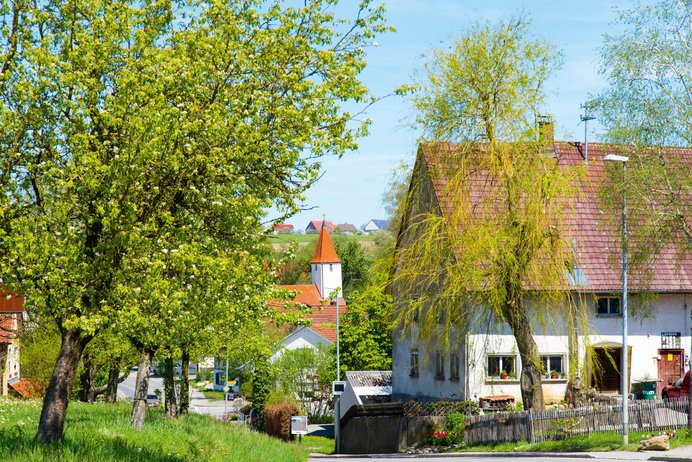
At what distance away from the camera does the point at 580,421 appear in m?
31.3

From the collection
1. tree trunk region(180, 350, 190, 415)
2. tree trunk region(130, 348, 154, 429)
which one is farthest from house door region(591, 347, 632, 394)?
tree trunk region(130, 348, 154, 429)

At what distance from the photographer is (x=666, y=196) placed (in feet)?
89.3

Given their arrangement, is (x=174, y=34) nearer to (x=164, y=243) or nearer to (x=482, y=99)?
(x=164, y=243)

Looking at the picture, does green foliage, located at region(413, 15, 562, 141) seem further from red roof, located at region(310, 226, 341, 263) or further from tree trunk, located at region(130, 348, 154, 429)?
red roof, located at region(310, 226, 341, 263)

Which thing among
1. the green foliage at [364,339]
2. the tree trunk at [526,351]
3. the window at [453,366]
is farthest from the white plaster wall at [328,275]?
the tree trunk at [526,351]

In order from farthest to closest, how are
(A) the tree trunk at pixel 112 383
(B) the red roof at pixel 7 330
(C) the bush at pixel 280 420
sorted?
(C) the bush at pixel 280 420 < (A) the tree trunk at pixel 112 383 < (B) the red roof at pixel 7 330

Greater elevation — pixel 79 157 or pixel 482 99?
pixel 482 99

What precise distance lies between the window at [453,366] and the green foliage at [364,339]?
30.0 metres

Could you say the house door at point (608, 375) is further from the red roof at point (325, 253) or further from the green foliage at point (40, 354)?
the red roof at point (325, 253)

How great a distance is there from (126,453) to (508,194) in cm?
1935

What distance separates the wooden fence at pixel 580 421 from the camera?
30.1m

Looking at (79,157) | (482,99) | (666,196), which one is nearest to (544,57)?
(482,99)

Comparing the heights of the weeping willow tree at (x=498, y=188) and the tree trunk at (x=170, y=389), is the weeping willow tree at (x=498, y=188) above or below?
above

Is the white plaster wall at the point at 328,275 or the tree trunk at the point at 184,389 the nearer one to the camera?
the tree trunk at the point at 184,389
